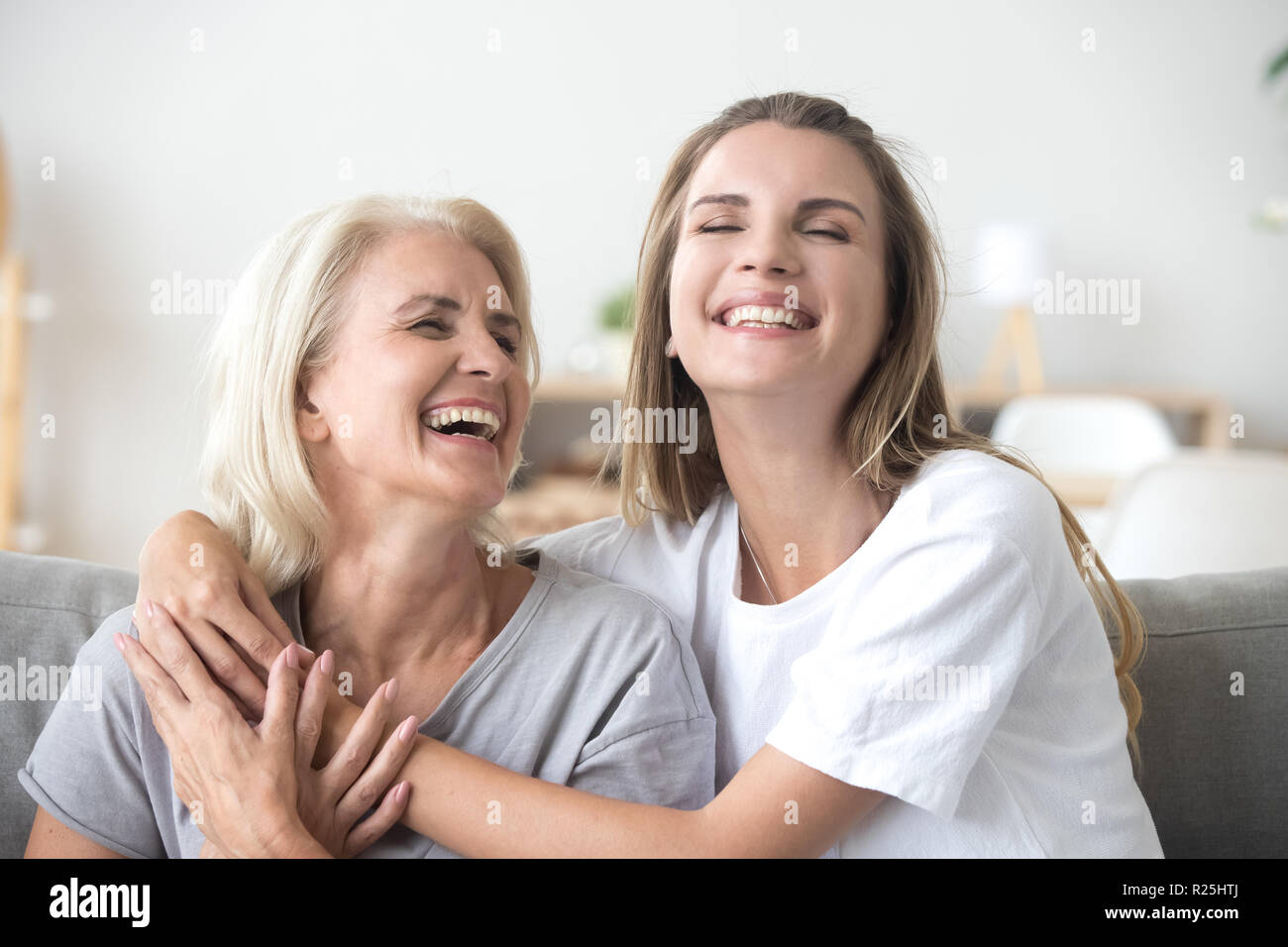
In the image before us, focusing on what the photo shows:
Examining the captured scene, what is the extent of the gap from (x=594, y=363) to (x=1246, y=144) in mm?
2932

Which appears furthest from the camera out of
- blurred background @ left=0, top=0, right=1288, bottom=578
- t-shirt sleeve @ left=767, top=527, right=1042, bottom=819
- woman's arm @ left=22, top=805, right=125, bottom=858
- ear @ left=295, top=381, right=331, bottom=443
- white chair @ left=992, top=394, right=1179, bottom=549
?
blurred background @ left=0, top=0, right=1288, bottom=578

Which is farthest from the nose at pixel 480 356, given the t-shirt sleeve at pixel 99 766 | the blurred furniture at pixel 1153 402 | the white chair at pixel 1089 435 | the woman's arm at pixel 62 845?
the blurred furniture at pixel 1153 402

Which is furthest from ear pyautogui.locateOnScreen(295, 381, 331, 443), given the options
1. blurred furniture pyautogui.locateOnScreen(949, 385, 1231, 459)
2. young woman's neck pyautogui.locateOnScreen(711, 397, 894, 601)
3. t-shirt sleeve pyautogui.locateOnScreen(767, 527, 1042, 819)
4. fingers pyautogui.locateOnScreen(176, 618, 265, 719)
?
blurred furniture pyautogui.locateOnScreen(949, 385, 1231, 459)

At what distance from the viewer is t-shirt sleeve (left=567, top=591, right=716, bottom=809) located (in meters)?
1.25

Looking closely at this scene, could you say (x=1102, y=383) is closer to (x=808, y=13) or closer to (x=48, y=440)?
(x=808, y=13)

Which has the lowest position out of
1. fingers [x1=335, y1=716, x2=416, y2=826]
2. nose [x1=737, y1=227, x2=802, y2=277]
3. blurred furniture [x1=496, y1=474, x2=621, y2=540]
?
blurred furniture [x1=496, y1=474, x2=621, y2=540]

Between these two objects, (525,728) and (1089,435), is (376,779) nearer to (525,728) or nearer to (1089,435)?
(525,728)

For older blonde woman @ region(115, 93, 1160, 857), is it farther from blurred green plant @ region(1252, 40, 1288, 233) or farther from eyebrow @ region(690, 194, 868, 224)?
blurred green plant @ region(1252, 40, 1288, 233)

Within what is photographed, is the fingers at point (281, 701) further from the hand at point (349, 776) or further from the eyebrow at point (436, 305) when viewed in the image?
the eyebrow at point (436, 305)

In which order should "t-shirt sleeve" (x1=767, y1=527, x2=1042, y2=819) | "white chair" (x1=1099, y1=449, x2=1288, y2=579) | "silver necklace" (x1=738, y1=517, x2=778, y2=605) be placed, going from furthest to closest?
1. "white chair" (x1=1099, y1=449, x2=1288, y2=579)
2. "silver necklace" (x1=738, y1=517, x2=778, y2=605)
3. "t-shirt sleeve" (x1=767, y1=527, x2=1042, y2=819)

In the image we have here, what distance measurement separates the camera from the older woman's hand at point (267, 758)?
1123 millimetres

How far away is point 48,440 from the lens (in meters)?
4.83

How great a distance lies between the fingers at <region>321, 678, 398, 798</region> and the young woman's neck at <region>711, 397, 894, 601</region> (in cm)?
49

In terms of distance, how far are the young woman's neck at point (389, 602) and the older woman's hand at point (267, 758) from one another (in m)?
0.17
